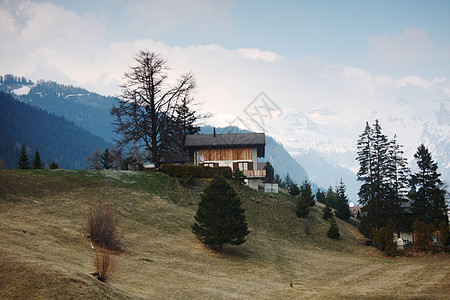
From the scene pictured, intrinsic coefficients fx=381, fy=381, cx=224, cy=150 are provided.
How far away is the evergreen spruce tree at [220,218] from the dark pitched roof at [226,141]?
22.4 m

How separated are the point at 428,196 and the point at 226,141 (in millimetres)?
23879

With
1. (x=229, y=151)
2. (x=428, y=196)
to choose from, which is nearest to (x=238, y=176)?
(x=229, y=151)

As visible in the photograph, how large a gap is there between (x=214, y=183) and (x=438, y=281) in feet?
47.5

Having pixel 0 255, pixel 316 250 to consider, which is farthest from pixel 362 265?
pixel 0 255

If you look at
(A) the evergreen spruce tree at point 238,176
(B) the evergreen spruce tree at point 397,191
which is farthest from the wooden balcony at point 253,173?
(B) the evergreen spruce tree at point 397,191

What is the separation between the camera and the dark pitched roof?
48.9 metres

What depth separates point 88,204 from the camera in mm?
29391

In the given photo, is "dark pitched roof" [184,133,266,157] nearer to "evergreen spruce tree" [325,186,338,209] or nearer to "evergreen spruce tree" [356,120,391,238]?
"evergreen spruce tree" [356,120,391,238]

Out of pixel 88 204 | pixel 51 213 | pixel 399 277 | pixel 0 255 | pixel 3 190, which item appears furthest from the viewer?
pixel 88 204

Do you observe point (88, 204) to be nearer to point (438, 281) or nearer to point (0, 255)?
point (0, 255)

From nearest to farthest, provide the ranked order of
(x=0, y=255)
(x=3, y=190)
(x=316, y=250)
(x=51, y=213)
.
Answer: (x=0, y=255) → (x=51, y=213) → (x=3, y=190) → (x=316, y=250)

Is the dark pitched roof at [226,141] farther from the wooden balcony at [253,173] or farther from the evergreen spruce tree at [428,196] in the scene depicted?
the evergreen spruce tree at [428,196]

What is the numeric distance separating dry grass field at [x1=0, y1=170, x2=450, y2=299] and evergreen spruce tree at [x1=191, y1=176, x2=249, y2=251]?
1075mm

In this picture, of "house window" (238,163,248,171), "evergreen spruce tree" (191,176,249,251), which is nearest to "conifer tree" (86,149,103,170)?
"house window" (238,163,248,171)
